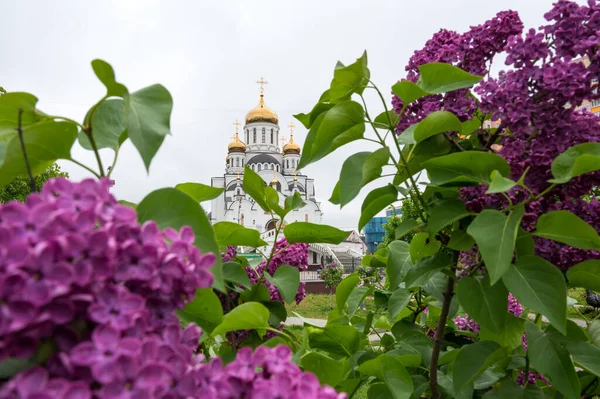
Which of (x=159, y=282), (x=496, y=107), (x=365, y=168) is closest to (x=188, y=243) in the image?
(x=159, y=282)

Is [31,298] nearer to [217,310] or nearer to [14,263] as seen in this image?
[14,263]

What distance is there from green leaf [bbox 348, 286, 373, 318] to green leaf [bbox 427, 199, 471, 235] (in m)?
0.45

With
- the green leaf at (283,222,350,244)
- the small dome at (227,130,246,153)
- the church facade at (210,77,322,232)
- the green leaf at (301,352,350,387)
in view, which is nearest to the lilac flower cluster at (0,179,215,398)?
the green leaf at (301,352,350,387)

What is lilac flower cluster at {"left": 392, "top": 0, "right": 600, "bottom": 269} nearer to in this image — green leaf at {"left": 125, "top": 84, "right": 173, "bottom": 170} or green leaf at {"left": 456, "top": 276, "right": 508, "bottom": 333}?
green leaf at {"left": 456, "top": 276, "right": 508, "bottom": 333}

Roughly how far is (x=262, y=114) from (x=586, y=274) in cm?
3220

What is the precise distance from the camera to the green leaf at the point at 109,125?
63cm

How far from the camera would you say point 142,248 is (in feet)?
1.12

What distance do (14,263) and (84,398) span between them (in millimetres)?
93

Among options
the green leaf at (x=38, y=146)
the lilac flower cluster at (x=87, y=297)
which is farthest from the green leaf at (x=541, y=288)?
the green leaf at (x=38, y=146)

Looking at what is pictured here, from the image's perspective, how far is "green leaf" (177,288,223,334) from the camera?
1.76 ft

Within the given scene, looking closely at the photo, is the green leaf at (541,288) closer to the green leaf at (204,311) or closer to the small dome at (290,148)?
the green leaf at (204,311)

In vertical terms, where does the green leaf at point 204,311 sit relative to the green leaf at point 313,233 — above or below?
below

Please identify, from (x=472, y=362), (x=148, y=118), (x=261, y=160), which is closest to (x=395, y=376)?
(x=472, y=362)

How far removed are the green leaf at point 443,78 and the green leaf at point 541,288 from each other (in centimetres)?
29
